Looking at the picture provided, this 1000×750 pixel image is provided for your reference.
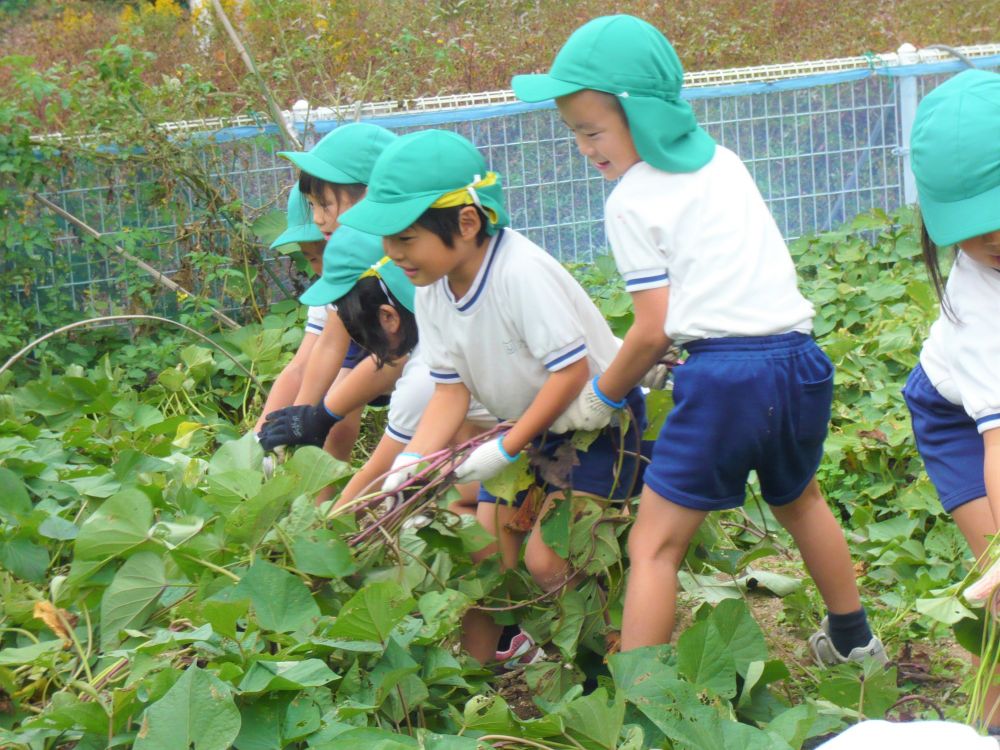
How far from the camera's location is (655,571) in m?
2.33

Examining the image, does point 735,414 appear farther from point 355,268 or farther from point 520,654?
point 355,268

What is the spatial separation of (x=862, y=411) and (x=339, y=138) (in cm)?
182

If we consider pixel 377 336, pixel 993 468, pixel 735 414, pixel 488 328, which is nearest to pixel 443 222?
pixel 488 328

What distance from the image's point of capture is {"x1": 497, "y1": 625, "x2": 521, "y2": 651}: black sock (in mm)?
2838

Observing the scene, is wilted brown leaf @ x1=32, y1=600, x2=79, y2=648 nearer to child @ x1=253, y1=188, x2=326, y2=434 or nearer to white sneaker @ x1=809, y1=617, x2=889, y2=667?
child @ x1=253, y1=188, x2=326, y2=434

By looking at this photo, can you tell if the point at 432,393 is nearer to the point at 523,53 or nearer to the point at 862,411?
the point at 862,411

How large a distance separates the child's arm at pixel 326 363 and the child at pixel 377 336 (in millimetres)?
139

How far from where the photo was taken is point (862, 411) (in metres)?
3.84

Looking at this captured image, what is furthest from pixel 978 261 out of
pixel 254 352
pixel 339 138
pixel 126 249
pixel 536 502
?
pixel 126 249

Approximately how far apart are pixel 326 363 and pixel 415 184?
1.01 meters

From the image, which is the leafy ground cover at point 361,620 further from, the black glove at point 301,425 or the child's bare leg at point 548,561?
the black glove at point 301,425

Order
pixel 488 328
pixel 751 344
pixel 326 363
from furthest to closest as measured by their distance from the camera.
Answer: pixel 326 363
pixel 488 328
pixel 751 344

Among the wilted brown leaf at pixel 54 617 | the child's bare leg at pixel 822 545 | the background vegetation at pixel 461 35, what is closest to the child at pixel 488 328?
the child's bare leg at pixel 822 545

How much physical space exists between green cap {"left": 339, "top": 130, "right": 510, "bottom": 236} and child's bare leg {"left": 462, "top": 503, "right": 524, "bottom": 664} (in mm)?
675
